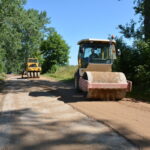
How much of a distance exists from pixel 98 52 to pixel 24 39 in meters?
35.5

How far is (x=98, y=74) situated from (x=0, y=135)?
6460mm

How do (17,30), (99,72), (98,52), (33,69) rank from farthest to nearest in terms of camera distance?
(33,69), (17,30), (98,52), (99,72)

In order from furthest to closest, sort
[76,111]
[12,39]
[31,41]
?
1. [31,41]
2. [12,39]
3. [76,111]

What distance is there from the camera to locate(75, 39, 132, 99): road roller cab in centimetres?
1163

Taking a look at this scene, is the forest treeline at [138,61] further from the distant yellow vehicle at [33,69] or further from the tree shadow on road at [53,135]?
the distant yellow vehicle at [33,69]

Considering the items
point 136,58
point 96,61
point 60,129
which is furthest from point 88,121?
point 136,58

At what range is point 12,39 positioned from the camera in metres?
31.3

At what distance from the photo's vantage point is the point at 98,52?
14.1 m

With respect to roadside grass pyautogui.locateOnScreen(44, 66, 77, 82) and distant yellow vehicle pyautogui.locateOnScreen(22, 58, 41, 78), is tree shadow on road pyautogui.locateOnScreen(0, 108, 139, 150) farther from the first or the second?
distant yellow vehicle pyautogui.locateOnScreen(22, 58, 41, 78)

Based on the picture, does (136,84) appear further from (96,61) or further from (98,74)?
(98,74)

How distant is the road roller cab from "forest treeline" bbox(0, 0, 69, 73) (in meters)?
12.0

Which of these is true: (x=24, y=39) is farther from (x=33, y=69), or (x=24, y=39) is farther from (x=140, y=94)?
(x=140, y=94)

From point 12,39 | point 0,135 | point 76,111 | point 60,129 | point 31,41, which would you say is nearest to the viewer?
point 0,135

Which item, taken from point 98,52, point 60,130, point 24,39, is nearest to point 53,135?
point 60,130
